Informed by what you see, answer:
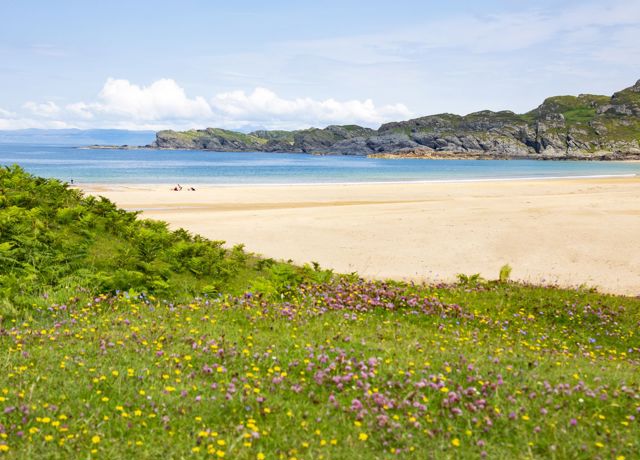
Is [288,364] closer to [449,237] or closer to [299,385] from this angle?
[299,385]

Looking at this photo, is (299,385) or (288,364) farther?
(288,364)

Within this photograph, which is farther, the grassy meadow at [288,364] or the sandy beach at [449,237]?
the sandy beach at [449,237]

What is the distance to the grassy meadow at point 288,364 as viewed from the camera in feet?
19.6

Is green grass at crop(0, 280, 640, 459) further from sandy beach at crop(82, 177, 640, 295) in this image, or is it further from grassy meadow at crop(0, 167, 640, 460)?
sandy beach at crop(82, 177, 640, 295)

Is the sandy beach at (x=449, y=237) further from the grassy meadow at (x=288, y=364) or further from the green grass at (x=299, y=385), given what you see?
the green grass at (x=299, y=385)

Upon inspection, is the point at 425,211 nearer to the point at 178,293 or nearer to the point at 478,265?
the point at 478,265

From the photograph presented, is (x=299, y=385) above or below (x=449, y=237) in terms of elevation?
above

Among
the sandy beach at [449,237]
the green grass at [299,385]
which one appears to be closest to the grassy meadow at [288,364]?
the green grass at [299,385]

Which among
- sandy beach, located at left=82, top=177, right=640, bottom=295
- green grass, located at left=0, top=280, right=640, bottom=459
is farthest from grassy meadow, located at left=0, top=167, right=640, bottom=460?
sandy beach, located at left=82, top=177, right=640, bottom=295

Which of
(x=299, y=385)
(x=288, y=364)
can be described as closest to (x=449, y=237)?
(x=288, y=364)

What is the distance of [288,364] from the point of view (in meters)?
7.77

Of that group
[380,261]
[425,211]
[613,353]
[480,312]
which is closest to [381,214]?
[425,211]

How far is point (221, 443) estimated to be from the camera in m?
5.67

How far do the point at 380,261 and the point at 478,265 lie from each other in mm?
3474
